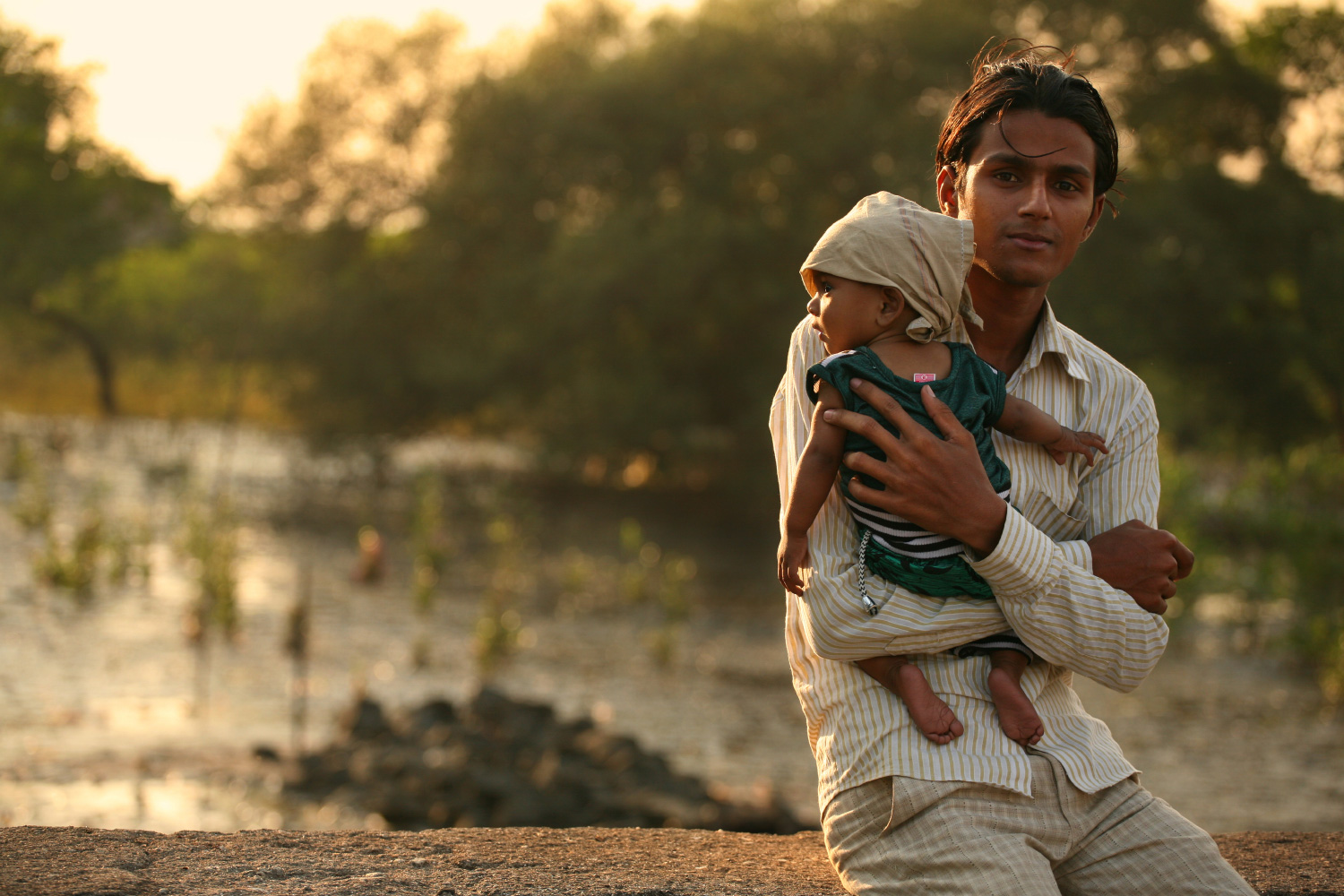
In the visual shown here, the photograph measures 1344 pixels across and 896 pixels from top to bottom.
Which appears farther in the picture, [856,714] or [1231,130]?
[1231,130]

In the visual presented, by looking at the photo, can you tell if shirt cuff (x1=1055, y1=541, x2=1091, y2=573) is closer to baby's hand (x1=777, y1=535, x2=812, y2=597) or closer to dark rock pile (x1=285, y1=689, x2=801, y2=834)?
baby's hand (x1=777, y1=535, x2=812, y2=597)

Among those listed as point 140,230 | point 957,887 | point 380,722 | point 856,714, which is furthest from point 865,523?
point 140,230

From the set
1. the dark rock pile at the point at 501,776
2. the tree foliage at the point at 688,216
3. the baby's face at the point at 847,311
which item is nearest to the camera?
the baby's face at the point at 847,311

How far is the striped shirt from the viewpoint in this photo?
1694 mm

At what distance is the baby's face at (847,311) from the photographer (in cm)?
176

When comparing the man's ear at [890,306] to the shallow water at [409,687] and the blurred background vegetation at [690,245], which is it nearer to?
the shallow water at [409,687]

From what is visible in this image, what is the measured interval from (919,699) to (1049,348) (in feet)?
2.12

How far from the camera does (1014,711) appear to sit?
1.73 metres

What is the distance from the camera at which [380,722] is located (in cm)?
685

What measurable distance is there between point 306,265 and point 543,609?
31.3 ft

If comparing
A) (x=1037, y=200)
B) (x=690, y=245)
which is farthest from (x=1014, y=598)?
(x=690, y=245)

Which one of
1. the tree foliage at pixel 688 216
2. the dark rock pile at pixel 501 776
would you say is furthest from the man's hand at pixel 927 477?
the tree foliage at pixel 688 216

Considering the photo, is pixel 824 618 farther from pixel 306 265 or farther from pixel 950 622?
pixel 306 265

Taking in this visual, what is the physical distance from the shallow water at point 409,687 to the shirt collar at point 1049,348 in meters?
4.18
